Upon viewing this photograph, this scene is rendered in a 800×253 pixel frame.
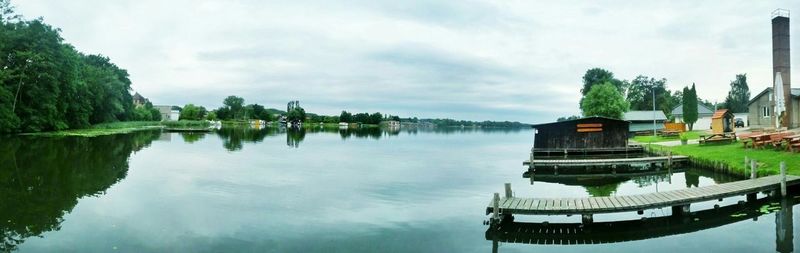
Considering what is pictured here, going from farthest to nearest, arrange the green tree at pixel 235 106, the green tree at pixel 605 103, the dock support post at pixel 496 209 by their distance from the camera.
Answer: the green tree at pixel 235 106 → the green tree at pixel 605 103 → the dock support post at pixel 496 209

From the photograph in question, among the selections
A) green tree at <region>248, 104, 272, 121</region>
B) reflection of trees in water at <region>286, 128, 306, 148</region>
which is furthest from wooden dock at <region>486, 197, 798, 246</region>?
green tree at <region>248, 104, 272, 121</region>

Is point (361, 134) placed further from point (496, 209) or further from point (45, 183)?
point (496, 209)

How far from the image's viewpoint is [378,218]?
43.5ft

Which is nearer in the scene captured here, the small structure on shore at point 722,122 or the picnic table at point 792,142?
the picnic table at point 792,142

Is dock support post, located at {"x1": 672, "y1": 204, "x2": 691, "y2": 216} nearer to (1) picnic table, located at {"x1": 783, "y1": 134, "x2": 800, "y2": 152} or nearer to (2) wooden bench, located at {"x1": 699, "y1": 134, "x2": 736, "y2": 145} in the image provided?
(1) picnic table, located at {"x1": 783, "y1": 134, "x2": 800, "y2": 152}

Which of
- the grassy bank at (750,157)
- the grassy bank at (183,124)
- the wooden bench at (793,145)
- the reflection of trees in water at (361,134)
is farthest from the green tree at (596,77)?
the grassy bank at (183,124)

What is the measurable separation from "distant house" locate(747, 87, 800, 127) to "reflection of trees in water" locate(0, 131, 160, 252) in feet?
179

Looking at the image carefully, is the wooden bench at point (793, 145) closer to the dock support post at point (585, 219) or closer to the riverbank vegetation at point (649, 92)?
the dock support post at point (585, 219)

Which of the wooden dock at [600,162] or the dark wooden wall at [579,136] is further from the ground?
the dark wooden wall at [579,136]

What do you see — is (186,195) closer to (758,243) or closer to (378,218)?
(378,218)

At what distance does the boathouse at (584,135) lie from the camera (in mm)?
37031

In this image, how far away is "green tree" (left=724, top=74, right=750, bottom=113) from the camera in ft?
323

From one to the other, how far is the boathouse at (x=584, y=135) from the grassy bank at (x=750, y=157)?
7.16 metres

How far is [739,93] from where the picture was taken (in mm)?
104062
